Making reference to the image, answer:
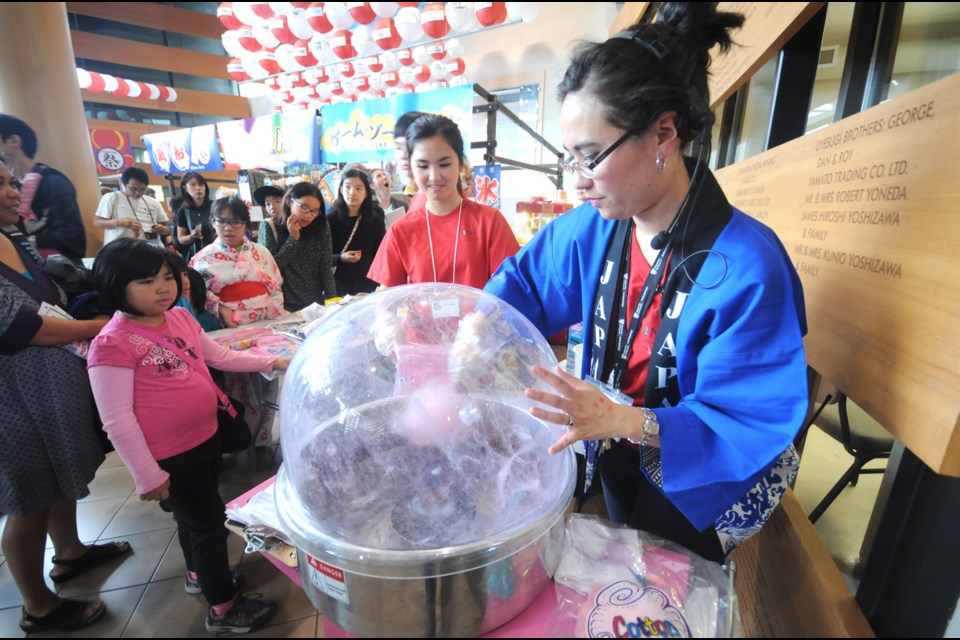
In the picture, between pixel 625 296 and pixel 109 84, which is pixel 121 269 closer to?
pixel 625 296

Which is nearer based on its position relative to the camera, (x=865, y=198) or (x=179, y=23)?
(x=865, y=198)

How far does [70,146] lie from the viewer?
5273 mm

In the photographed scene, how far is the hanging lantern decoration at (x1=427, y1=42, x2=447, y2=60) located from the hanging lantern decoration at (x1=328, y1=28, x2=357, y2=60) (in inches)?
59.9

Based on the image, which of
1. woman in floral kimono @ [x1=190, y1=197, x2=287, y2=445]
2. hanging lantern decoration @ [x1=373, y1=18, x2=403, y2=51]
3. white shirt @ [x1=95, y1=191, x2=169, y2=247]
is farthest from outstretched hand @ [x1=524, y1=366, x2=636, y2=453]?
hanging lantern decoration @ [x1=373, y1=18, x2=403, y2=51]

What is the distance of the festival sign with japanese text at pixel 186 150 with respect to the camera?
7.51 m

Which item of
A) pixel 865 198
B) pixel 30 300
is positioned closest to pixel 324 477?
pixel 865 198

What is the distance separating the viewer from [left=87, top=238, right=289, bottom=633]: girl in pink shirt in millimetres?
1479

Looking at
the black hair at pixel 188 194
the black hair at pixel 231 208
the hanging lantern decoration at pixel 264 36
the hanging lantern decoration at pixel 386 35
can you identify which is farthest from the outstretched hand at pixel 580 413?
the hanging lantern decoration at pixel 264 36

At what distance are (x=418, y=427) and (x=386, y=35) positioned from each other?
8156 mm

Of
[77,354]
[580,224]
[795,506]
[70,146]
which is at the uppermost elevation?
[70,146]

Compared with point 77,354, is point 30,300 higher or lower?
higher

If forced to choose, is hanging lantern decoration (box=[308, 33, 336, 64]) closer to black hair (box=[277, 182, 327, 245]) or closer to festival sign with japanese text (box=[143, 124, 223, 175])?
festival sign with japanese text (box=[143, 124, 223, 175])

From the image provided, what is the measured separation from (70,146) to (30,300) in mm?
5397

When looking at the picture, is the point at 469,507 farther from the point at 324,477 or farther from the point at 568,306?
the point at 568,306
